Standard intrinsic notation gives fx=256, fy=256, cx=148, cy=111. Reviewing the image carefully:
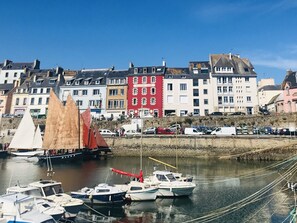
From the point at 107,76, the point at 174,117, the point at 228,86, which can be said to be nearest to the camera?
the point at 174,117

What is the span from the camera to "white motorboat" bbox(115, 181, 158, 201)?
2073cm

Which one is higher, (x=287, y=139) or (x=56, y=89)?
(x=56, y=89)

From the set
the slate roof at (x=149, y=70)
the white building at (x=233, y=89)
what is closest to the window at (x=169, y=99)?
the slate roof at (x=149, y=70)

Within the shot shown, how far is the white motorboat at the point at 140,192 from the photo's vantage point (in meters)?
20.7

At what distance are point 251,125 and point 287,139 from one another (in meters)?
12.8

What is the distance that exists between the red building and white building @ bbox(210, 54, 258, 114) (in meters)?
13.5

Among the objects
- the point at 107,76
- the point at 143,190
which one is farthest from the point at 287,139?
the point at 107,76

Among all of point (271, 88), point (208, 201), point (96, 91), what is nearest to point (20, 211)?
point (208, 201)

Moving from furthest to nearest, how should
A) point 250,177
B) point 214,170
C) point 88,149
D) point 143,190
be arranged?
point 88,149
point 214,170
point 250,177
point 143,190

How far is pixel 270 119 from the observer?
54656 mm

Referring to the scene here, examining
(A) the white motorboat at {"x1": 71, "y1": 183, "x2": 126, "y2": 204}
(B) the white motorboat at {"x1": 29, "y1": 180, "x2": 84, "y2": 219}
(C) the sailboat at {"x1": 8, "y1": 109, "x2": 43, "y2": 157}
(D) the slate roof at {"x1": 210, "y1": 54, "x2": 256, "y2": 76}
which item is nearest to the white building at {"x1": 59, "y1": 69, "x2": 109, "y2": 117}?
(C) the sailboat at {"x1": 8, "y1": 109, "x2": 43, "y2": 157}

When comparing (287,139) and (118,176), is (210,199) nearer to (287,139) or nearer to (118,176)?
(118,176)

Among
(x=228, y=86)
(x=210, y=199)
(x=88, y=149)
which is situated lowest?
(x=210, y=199)

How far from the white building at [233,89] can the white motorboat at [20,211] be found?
53483 mm
